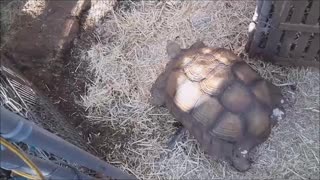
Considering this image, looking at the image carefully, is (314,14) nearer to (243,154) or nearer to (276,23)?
(276,23)

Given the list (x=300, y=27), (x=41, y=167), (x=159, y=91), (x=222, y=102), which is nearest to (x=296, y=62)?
(x=300, y=27)

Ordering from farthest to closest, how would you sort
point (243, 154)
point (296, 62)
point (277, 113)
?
point (296, 62) < point (277, 113) < point (243, 154)

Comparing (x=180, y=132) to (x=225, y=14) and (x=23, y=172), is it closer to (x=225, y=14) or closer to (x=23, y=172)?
(x=225, y=14)

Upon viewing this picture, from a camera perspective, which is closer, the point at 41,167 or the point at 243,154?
the point at 41,167

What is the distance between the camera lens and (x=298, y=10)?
2891 millimetres

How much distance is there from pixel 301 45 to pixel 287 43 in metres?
0.10

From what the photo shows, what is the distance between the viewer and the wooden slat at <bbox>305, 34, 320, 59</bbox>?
313 cm

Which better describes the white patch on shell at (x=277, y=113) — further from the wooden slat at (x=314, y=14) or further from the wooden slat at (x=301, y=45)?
the wooden slat at (x=314, y=14)

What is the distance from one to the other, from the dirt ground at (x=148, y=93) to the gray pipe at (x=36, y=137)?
0.93m

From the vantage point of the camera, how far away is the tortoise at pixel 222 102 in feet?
9.19

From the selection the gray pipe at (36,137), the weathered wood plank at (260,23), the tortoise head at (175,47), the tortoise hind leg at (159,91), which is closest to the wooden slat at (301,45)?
the weathered wood plank at (260,23)

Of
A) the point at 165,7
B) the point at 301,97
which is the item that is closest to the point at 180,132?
the point at 301,97

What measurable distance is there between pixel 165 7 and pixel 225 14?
0.51 metres

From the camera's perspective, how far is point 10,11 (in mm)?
3891
